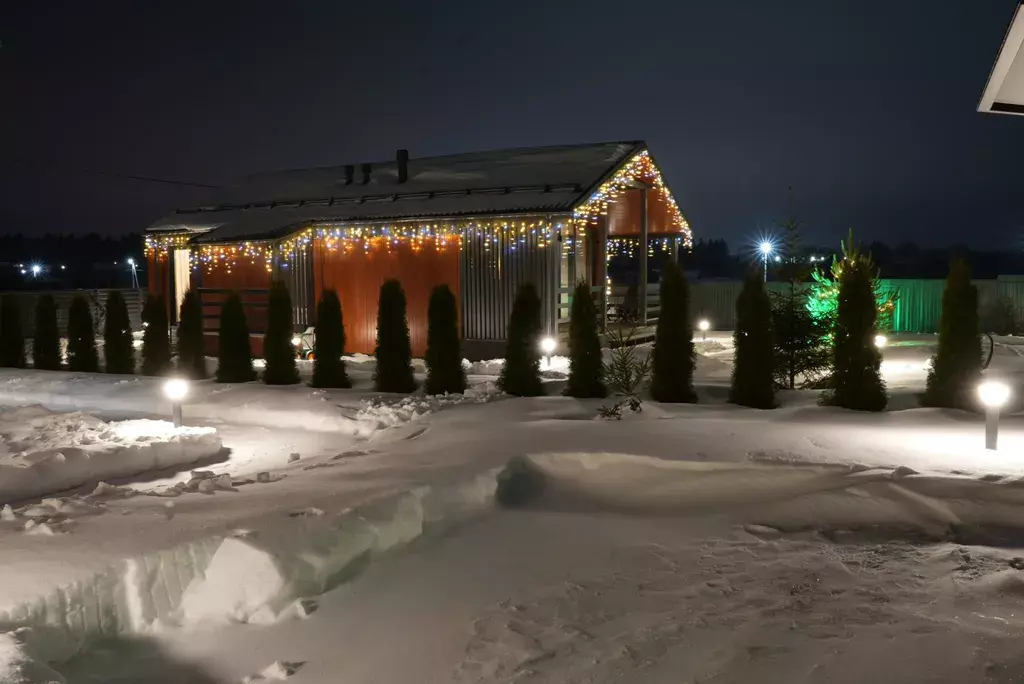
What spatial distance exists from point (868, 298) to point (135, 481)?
27.7 feet

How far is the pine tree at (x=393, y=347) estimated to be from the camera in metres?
12.1

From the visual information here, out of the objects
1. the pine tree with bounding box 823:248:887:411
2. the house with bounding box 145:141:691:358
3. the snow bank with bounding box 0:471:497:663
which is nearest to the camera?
the snow bank with bounding box 0:471:497:663

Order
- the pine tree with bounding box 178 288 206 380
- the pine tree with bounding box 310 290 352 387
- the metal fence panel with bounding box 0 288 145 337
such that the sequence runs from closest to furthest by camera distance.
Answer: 1. the pine tree with bounding box 310 290 352 387
2. the pine tree with bounding box 178 288 206 380
3. the metal fence panel with bounding box 0 288 145 337

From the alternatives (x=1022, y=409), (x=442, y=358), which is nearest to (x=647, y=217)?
(x=442, y=358)

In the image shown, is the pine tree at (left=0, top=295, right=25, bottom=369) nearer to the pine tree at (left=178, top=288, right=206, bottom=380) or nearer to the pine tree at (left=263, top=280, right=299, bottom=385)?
the pine tree at (left=178, top=288, right=206, bottom=380)

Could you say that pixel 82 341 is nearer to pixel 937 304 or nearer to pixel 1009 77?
pixel 1009 77

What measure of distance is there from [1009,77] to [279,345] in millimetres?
10467

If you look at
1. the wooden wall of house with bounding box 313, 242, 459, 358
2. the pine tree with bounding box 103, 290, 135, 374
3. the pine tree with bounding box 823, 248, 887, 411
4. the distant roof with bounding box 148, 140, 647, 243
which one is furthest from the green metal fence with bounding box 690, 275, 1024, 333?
the pine tree with bounding box 103, 290, 135, 374

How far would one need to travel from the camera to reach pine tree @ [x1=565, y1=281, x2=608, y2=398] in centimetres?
1066

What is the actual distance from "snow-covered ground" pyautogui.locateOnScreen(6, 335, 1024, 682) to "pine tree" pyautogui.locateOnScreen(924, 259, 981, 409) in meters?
1.10

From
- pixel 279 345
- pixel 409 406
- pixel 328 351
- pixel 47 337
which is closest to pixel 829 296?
pixel 409 406

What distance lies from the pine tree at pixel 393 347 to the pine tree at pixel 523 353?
1.79 m

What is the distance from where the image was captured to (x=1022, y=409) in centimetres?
936

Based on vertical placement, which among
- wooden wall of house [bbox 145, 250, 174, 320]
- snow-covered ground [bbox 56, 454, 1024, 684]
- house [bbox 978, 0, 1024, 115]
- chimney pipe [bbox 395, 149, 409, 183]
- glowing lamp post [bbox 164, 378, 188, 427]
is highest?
chimney pipe [bbox 395, 149, 409, 183]
